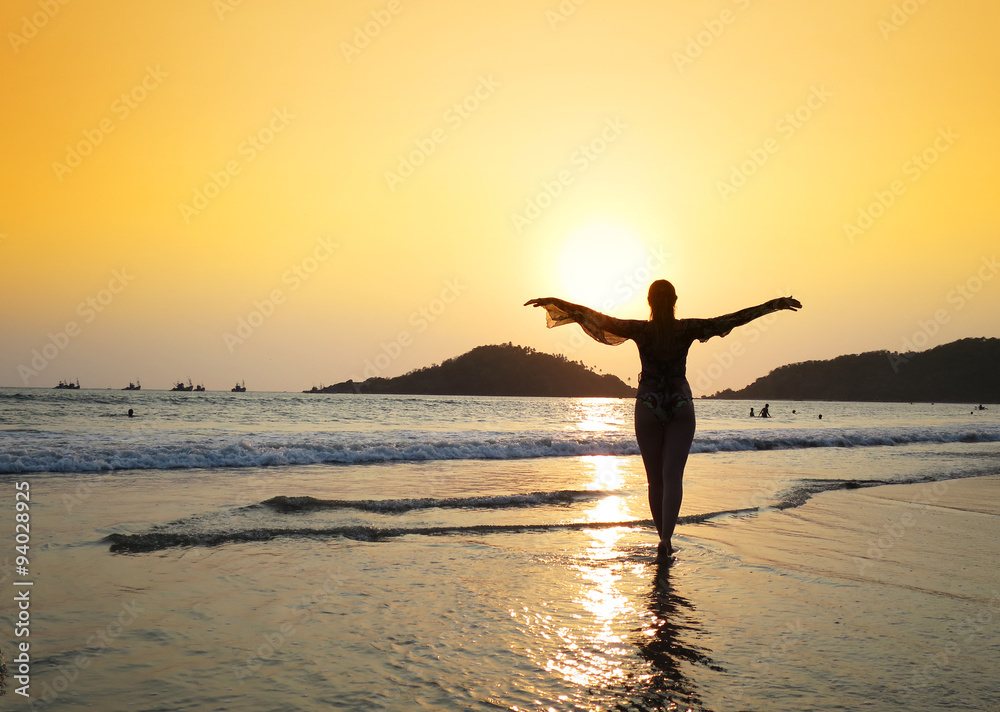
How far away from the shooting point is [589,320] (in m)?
7.17

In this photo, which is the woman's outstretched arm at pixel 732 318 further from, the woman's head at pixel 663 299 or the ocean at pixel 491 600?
the ocean at pixel 491 600

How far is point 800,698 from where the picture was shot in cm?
343

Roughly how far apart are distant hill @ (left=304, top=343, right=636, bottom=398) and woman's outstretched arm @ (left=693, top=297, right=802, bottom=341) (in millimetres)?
130457

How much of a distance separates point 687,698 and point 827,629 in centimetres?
170

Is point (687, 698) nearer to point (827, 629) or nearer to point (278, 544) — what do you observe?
point (827, 629)

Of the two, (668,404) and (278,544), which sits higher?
(668,404)

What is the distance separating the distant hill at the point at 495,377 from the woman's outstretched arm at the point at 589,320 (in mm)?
129805

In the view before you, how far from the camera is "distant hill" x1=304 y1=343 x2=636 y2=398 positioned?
5487 inches

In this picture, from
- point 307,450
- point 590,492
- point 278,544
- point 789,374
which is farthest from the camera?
point 789,374

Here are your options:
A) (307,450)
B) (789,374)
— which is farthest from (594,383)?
(307,450)

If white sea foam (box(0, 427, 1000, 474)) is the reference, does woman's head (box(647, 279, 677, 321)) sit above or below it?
above

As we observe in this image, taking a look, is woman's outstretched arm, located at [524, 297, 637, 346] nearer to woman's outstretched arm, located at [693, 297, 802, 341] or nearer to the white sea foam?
woman's outstretched arm, located at [693, 297, 802, 341]

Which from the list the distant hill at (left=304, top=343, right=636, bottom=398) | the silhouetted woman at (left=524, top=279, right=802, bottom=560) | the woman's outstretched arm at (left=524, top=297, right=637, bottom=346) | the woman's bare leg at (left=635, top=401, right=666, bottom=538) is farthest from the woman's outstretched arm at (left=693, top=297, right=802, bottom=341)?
the distant hill at (left=304, top=343, right=636, bottom=398)

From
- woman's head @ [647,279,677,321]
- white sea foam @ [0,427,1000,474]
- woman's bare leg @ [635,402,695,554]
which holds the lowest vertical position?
white sea foam @ [0,427,1000,474]
